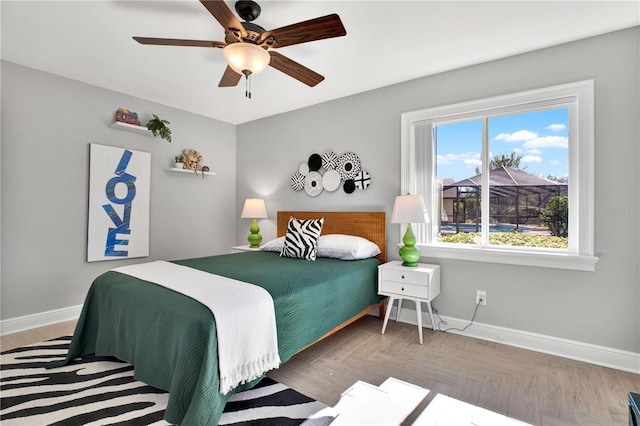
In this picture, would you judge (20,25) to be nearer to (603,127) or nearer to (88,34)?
(88,34)

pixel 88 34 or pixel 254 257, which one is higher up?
pixel 88 34

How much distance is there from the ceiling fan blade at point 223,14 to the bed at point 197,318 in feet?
4.95

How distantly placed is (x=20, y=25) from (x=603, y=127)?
4.34 metres

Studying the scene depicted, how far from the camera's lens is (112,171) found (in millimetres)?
3475

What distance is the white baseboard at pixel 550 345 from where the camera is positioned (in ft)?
7.28

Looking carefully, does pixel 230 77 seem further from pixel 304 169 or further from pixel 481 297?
pixel 481 297

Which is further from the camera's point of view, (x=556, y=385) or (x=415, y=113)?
(x=415, y=113)

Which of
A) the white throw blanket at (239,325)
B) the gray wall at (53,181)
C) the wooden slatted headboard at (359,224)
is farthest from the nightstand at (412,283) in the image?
the gray wall at (53,181)

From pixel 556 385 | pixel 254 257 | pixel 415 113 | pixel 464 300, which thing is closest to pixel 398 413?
pixel 556 385

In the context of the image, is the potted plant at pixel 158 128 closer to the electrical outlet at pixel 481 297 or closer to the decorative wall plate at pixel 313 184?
the decorative wall plate at pixel 313 184

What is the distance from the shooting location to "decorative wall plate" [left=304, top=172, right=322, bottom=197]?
3.90 m

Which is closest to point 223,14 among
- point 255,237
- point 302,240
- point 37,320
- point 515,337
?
point 302,240

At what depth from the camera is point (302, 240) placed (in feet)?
10.3

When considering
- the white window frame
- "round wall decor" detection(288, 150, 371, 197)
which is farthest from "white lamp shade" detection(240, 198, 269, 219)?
the white window frame
